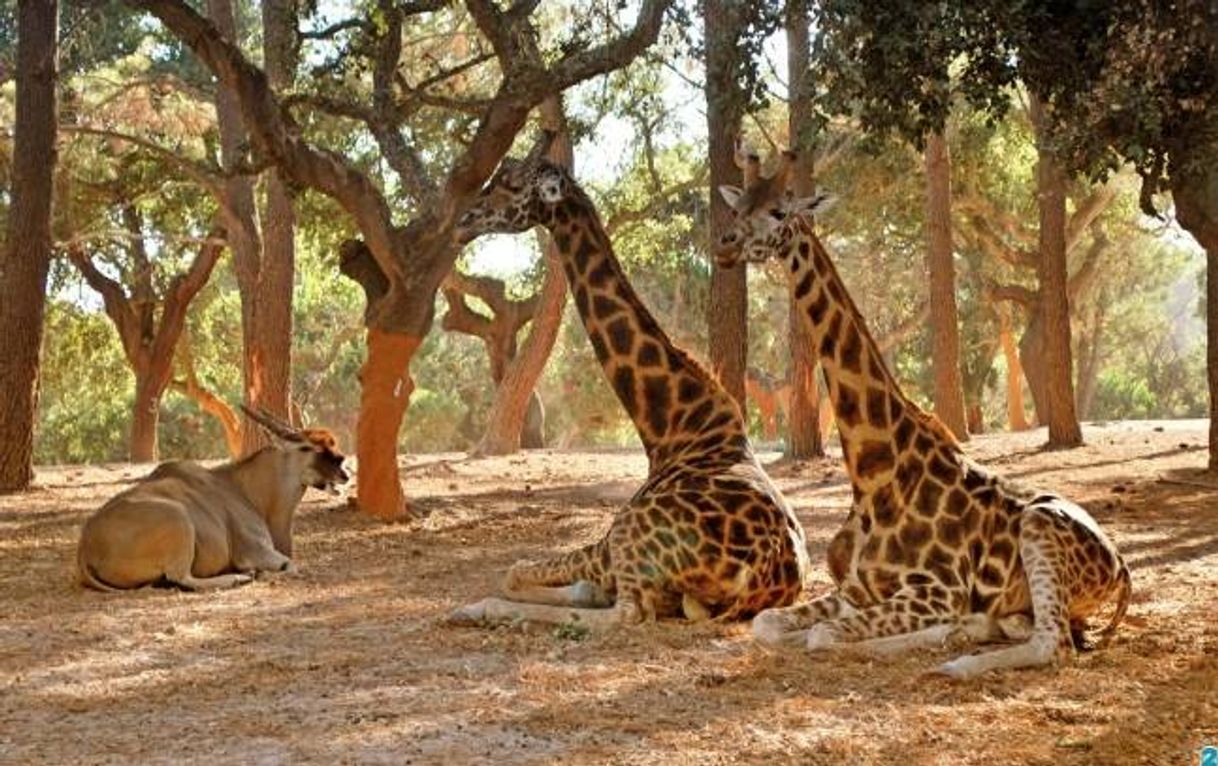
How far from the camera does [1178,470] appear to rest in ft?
54.7

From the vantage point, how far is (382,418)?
13.1 meters

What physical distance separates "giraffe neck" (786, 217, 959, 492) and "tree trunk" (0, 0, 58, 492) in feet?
34.7

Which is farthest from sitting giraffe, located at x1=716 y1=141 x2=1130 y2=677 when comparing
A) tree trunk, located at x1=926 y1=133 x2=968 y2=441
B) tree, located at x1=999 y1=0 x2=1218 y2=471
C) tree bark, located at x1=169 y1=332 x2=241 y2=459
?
tree bark, located at x1=169 y1=332 x2=241 y2=459

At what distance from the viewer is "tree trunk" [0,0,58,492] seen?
1559cm

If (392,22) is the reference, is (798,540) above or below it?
below

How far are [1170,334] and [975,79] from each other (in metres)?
60.9

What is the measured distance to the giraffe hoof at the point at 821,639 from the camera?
6762 mm

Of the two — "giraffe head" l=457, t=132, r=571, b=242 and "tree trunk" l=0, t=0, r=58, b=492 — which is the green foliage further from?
"giraffe head" l=457, t=132, r=571, b=242

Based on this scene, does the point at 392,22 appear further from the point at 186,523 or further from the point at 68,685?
the point at 68,685

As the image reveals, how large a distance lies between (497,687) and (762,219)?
279 centimetres

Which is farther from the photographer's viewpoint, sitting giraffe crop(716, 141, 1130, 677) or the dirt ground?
sitting giraffe crop(716, 141, 1130, 677)

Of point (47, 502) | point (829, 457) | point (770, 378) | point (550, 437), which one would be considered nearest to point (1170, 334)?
point (550, 437)

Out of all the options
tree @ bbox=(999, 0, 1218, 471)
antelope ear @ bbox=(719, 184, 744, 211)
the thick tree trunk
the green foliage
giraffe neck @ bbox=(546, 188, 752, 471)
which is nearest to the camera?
antelope ear @ bbox=(719, 184, 744, 211)

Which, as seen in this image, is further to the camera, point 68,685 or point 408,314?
point 408,314
